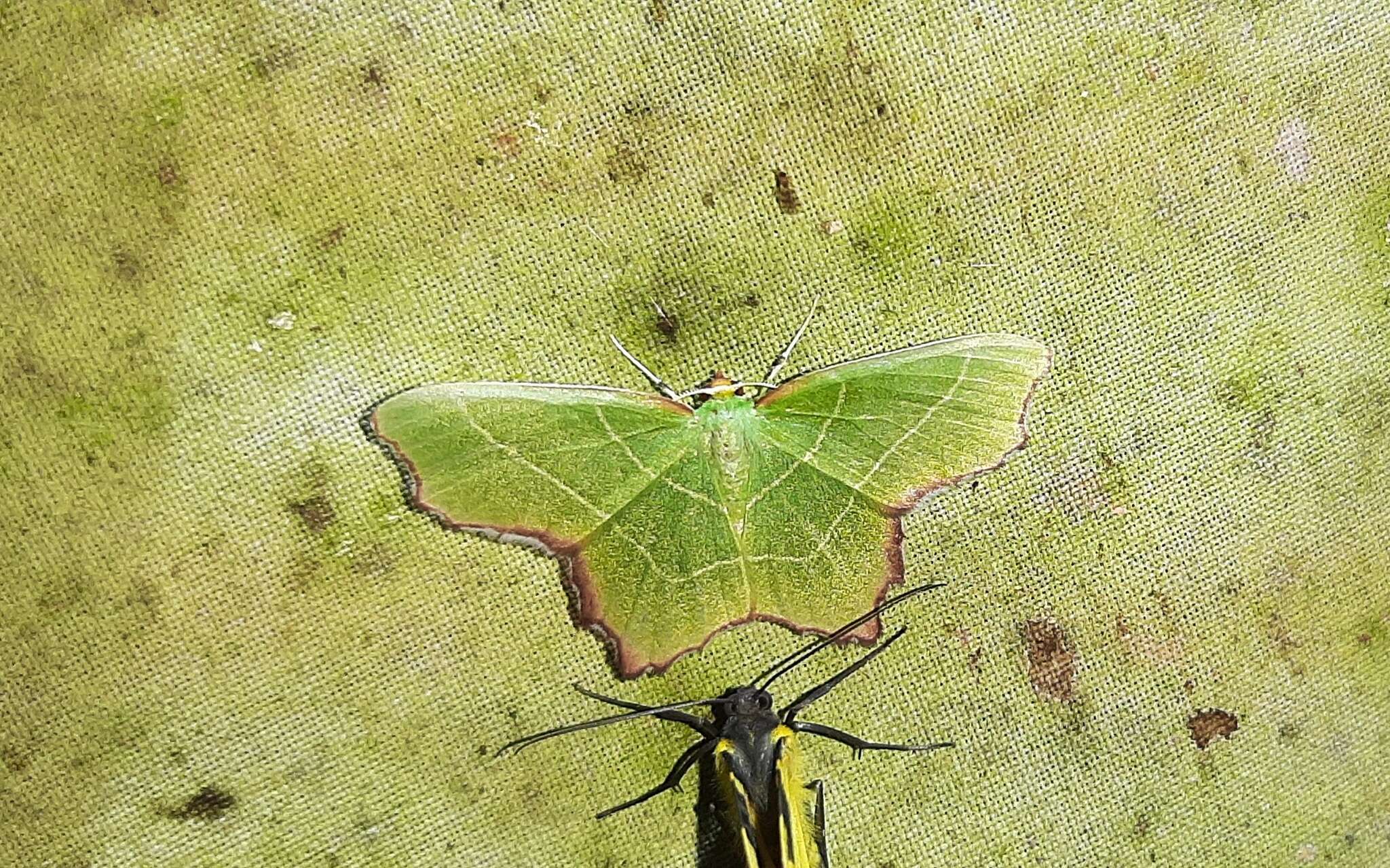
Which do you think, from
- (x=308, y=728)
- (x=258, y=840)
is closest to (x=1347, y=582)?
(x=308, y=728)

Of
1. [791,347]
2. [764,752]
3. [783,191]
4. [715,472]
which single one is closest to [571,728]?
[764,752]

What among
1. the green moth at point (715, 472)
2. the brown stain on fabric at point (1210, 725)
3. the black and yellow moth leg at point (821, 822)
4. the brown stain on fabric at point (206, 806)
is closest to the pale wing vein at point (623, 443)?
the green moth at point (715, 472)

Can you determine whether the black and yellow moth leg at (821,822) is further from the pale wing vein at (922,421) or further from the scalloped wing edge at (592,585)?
the pale wing vein at (922,421)

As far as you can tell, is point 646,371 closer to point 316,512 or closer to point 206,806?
point 316,512

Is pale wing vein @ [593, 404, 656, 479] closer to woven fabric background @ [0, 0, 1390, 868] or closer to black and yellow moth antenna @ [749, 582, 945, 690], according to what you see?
woven fabric background @ [0, 0, 1390, 868]

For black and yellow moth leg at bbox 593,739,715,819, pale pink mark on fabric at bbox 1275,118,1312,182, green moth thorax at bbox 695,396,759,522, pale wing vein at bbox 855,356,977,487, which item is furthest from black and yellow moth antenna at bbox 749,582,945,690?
pale pink mark on fabric at bbox 1275,118,1312,182

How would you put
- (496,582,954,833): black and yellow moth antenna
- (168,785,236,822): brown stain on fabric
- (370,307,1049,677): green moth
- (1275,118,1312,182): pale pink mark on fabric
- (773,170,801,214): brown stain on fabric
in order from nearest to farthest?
1. (370,307,1049,677): green moth
2. (496,582,954,833): black and yellow moth antenna
3. (168,785,236,822): brown stain on fabric
4. (773,170,801,214): brown stain on fabric
5. (1275,118,1312,182): pale pink mark on fabric

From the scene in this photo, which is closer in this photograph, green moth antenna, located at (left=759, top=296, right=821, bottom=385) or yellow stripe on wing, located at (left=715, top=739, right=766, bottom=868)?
yellow stripe on wing, located at (left=715, top=739, right=766, bottom=868)
